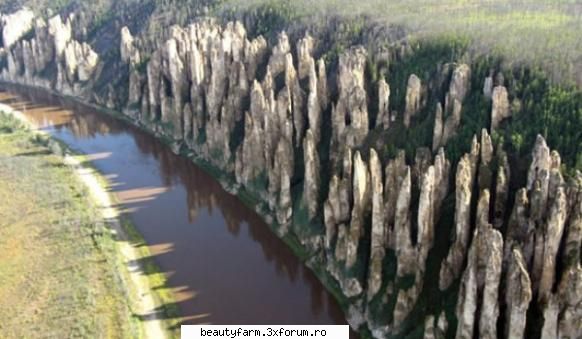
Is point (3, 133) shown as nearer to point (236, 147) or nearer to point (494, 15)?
point (236, 147)

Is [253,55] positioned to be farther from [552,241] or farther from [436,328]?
[552,241]

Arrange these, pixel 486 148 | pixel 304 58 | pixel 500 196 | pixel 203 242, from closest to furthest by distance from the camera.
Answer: pixel 500 196, pixel 486 148, pixel 203 242, pixel 304 58

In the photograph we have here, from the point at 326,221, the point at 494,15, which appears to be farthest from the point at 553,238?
the point at 494,15

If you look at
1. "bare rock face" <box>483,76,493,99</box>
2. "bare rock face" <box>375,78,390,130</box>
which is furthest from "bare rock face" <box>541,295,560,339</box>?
"bare rock face" <box>375,78,390,130</box>

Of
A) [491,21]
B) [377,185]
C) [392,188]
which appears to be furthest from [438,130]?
[491,21]

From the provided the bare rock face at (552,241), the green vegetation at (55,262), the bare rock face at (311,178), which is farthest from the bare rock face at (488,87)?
the green vegetation at (55,262)

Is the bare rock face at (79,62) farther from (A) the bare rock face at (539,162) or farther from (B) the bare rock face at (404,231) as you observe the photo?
(A) the bare rock face at (539,162)

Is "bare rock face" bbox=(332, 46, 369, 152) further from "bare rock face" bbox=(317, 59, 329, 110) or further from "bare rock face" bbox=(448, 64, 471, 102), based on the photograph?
"bare rock face" bbox=(448, 64, 471, 102)
